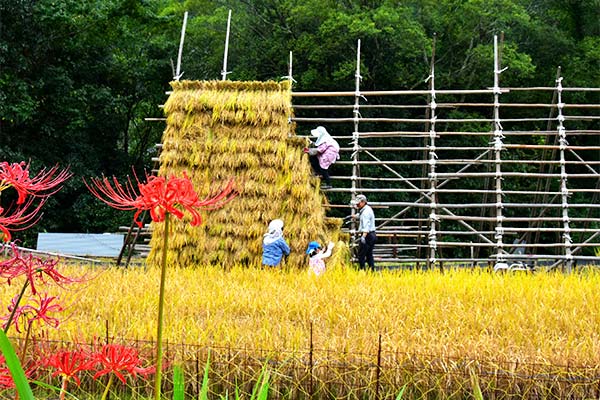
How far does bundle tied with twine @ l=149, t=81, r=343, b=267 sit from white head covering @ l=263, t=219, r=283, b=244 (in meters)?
0.28

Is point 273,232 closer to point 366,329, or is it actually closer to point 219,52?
point 366,329

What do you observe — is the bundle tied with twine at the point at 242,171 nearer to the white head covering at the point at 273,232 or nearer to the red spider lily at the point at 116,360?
the white head covering at the point at 273,232

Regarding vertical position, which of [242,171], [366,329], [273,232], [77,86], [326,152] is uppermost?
[77,86]

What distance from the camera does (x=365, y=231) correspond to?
8633 millimetres

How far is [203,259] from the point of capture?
29.3 ft

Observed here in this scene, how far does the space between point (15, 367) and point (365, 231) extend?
300 inches

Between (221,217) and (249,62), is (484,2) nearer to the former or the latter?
(249,62)

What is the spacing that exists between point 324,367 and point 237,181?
5.07m

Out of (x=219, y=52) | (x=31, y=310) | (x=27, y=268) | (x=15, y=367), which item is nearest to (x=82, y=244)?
(x=219, y=52)

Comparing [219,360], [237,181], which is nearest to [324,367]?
[219,360]

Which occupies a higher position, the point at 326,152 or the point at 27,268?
the point at 326,152

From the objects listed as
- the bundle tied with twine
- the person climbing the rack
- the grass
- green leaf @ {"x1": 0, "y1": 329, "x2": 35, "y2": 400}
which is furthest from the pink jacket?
green leaf @ {"x1": 0, "y1": 329, "x2": 35, "y2": 400}

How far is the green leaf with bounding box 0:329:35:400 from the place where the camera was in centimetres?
108

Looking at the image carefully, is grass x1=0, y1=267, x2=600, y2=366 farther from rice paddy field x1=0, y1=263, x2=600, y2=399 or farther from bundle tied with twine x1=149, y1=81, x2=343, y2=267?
bundle tied with twine x1=149, y1=81, x2=343, y2=267
